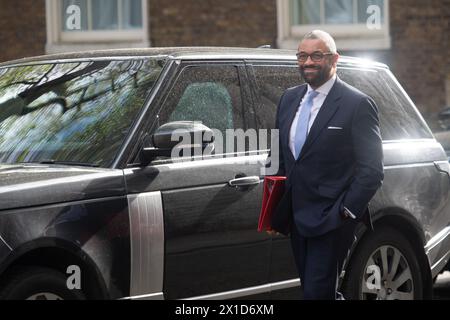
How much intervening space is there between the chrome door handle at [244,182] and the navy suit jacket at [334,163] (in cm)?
58

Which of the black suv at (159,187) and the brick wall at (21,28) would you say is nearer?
the black suv at (159,187)

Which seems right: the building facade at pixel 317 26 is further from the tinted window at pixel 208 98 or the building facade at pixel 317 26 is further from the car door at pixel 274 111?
the tinted window at pixel 208 98

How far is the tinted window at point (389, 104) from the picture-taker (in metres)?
7.34

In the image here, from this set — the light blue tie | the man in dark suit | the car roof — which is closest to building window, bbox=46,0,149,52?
the car roof

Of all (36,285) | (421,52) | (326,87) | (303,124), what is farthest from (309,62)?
(421,52)

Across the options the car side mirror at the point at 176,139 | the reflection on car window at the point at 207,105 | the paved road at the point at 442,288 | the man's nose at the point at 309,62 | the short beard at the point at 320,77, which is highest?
the man's nose at the point at 309,62

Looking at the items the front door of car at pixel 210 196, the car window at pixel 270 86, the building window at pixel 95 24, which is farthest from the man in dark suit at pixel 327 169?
the building window at pixel 95 24

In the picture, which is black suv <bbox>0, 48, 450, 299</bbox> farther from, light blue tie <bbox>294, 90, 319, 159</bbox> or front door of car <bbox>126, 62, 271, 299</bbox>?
light blue tie <bbox>294, 90, 319, 159</bbox>

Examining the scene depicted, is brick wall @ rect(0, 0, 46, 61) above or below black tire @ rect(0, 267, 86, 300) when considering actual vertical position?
above

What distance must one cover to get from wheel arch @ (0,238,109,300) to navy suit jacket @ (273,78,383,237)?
0.95 metres

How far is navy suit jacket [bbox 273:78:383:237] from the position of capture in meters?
5.59

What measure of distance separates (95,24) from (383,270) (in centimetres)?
Result: 1054
